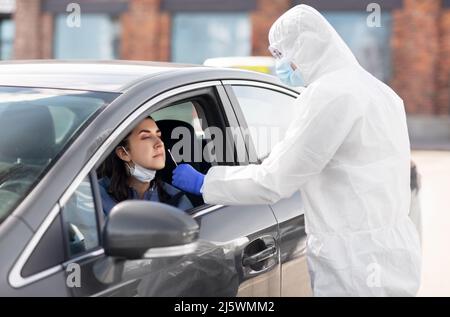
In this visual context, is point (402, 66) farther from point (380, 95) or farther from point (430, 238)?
point (380, 95)

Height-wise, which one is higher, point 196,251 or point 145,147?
point 145,147

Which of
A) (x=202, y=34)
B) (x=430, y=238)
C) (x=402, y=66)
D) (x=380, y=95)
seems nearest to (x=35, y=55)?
(x=202, y=34)

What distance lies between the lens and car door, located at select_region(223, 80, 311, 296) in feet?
9.98

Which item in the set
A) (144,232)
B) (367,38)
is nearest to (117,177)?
(144,232)

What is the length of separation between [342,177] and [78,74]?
1083 millimetres

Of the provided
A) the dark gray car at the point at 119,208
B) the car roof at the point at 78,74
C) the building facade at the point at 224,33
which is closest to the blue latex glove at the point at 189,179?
the dark gray car at the point at 119,208

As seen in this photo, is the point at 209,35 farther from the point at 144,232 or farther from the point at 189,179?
the point at 144,232

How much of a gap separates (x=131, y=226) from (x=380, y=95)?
1.07 m

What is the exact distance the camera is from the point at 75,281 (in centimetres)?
213

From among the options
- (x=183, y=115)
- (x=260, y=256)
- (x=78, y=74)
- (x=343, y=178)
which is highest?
(x=78, y=74)

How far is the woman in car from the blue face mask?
0.55m

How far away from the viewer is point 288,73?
113 inches

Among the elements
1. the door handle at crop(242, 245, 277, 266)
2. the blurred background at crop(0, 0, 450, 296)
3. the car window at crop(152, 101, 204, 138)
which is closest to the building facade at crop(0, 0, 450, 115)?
the blurred background at crop(0, 0, 450, 296)

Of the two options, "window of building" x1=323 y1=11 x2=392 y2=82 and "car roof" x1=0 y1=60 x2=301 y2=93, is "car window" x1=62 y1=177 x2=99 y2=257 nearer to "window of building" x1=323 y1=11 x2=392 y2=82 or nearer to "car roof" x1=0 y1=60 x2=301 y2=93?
"car roof" x1=0 y1=60 x2=301 y2=93
